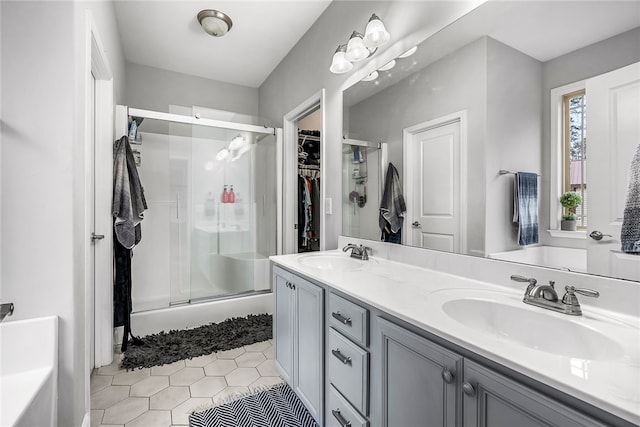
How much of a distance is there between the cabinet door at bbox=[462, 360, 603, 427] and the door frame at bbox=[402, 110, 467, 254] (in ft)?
2.31

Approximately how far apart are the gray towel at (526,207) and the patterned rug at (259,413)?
136 centimetres

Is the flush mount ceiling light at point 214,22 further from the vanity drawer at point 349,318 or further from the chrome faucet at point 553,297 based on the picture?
the chrome faucet at point 553,297

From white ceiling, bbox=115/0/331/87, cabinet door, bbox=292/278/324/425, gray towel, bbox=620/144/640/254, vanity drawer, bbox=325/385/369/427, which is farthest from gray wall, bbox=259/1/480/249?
vanity drawer, bbox=325/385/369/427

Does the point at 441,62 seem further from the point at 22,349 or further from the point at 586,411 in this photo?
the point at 22,349

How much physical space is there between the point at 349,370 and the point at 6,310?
4.17 feet

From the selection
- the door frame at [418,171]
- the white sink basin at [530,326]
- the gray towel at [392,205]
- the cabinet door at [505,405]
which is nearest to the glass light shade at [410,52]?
the door frame at [418,171]

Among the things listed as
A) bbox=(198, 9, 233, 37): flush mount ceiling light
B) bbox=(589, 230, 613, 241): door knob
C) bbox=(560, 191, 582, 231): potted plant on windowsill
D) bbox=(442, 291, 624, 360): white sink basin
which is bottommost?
bbox=(442, 291, 624, 360): white sink basin

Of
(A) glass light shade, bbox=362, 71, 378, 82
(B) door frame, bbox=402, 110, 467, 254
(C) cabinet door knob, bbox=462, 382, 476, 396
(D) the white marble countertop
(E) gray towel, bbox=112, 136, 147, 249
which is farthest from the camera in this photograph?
(E) gray towel, bbox=112, 136, 147, 249

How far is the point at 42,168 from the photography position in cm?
113

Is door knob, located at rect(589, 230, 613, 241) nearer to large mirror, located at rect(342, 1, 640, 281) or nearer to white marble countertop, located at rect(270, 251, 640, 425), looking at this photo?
large mirror, located at rect(342, 1, 640, 281)

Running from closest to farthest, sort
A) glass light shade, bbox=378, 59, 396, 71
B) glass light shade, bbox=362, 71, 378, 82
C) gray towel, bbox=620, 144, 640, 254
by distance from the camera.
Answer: gray towel, bbox=620, 144, 640, 254
glass light shade, bbox=378, 59, 396, 71
glass light shade, bbox=362, 71, 378, 82

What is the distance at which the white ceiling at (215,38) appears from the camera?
231 centimetres

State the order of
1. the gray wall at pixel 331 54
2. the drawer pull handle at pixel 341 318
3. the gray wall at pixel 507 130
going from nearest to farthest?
the gray wall at pixel 507 130 → the drawer pull handle at pixel 341 318 → the gray wall at pixel 331 54

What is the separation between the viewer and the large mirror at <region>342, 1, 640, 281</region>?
Result: 0.91 meters
